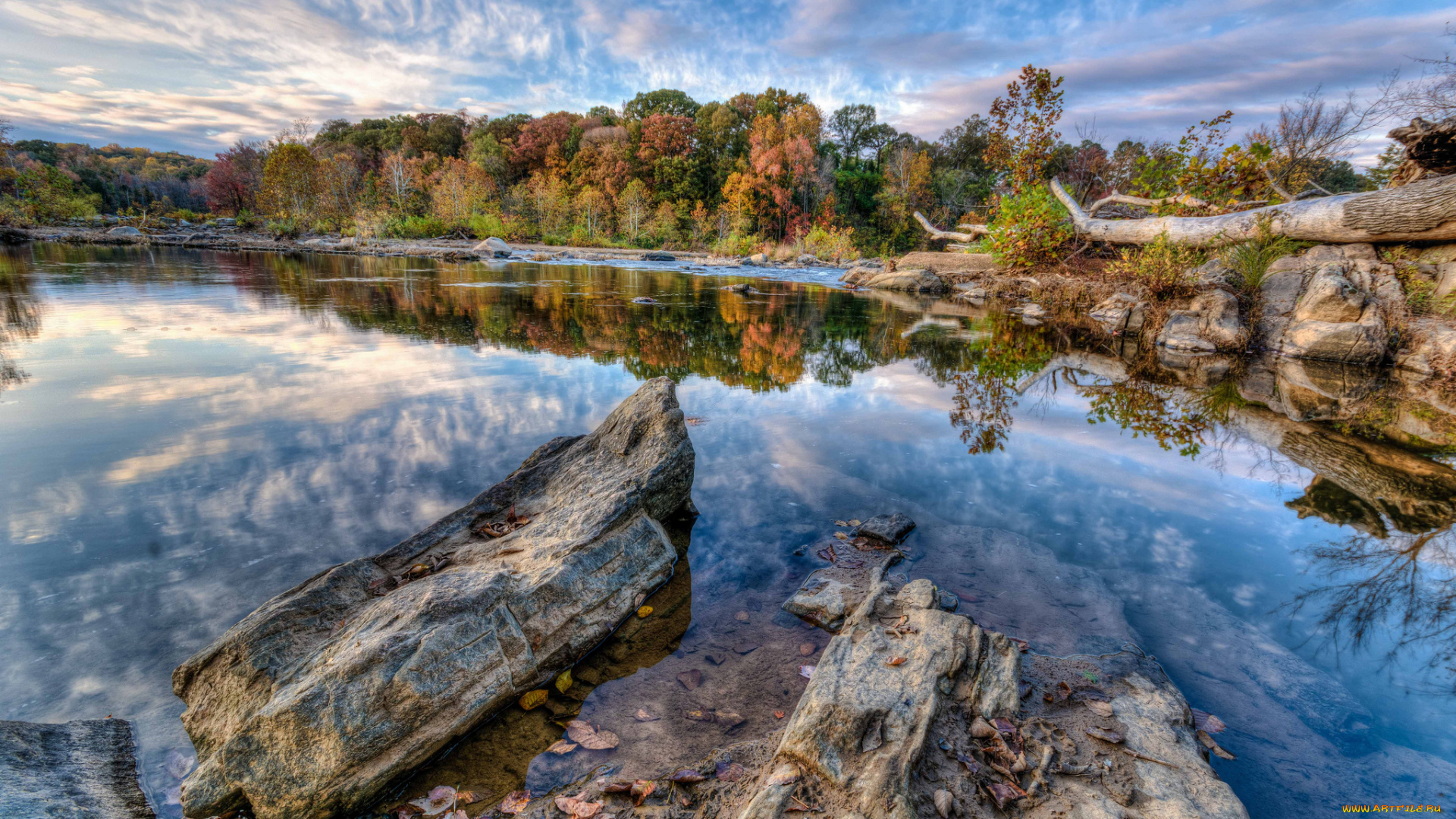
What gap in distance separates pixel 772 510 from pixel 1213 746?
277cm

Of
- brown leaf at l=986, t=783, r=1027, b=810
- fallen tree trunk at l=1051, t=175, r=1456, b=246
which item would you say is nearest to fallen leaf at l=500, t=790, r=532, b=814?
brown leaf at l=986, t=783, r=1027, b=810

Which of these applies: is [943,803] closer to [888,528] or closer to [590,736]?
[590,736]

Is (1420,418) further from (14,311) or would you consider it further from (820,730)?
(14,311)

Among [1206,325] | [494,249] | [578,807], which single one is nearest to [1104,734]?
[578,807]

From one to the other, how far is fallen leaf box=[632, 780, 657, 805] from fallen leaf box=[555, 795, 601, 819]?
13 cm

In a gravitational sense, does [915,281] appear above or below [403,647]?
above

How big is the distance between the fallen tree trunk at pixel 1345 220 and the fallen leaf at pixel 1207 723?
36.6 feet

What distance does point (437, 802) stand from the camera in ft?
6.86

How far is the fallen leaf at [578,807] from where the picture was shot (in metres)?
1.98

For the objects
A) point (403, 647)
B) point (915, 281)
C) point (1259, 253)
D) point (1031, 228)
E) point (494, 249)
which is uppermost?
point (1031, 228)

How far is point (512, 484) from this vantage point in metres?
4.12

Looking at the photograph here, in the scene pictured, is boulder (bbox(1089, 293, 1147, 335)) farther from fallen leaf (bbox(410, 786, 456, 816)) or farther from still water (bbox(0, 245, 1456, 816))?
fallen leaf (bbox(410, 786, 456, 816))

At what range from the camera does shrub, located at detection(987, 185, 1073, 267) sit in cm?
1571

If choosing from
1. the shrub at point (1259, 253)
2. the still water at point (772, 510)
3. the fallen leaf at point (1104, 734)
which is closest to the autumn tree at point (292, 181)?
the still water at point (772, 510)
